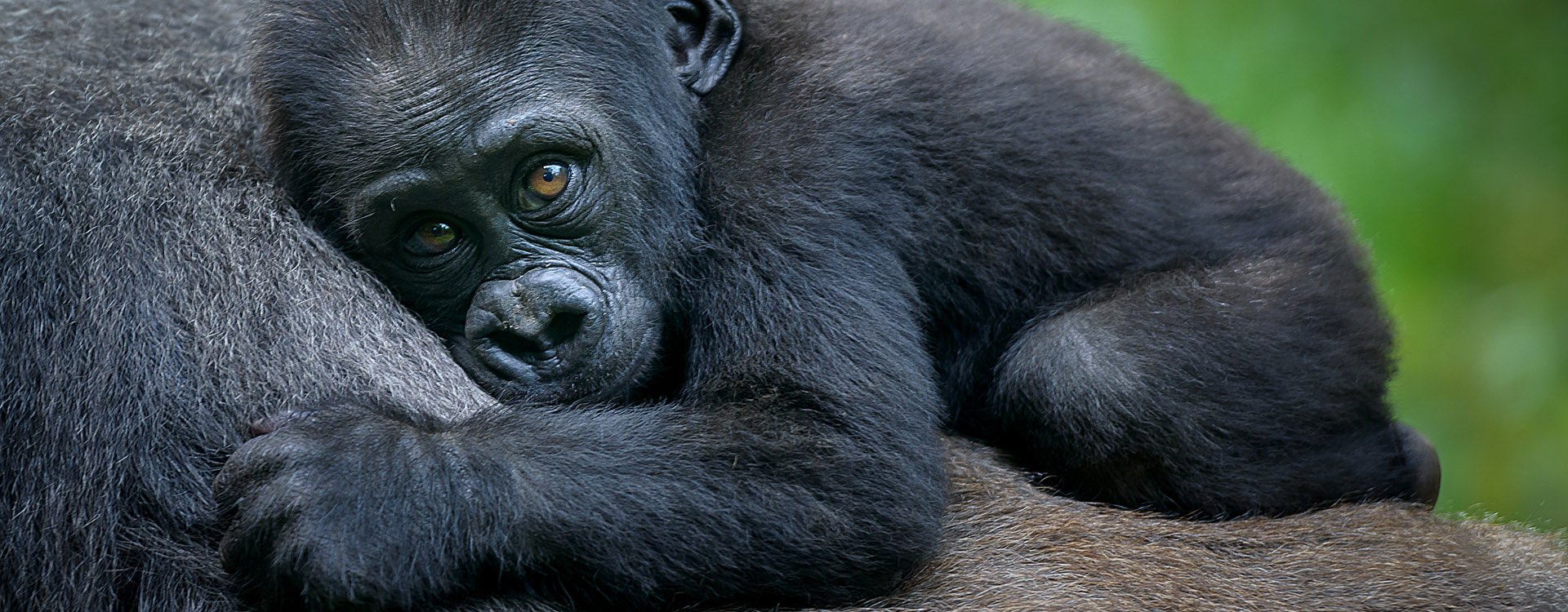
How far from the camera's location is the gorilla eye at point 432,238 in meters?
2.61

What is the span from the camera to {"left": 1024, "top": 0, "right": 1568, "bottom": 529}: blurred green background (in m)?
5.73

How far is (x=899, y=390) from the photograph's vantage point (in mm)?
2518

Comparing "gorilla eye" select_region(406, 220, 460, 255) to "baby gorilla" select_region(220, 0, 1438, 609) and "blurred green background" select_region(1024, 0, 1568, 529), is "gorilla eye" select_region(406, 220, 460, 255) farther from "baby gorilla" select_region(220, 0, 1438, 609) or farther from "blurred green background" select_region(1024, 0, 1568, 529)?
"blurred green background" select_region(1024, 0, 1568, 529)

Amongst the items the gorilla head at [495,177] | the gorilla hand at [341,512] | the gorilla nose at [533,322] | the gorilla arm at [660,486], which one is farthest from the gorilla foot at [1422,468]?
the gorilla hand at [341,512]

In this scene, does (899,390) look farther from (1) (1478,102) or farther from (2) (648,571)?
(1) (1478,102)

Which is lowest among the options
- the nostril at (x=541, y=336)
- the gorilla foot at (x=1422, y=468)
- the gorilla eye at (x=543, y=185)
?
the nostril at (x=541, y=336)

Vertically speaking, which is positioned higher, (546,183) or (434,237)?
(546,183)

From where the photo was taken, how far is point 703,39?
294 cm

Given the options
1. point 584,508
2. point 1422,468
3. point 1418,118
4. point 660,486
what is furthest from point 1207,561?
point 1418,118

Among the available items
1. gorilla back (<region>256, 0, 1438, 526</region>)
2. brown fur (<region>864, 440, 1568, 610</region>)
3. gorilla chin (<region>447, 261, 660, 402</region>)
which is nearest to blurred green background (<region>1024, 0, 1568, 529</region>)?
gorilla back (<region>256, 0, 1438, 526</region>)

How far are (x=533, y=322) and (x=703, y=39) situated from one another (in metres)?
0.76

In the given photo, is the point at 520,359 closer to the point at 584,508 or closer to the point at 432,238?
the point at 432,238

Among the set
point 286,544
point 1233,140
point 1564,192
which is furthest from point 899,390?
point 1564,192

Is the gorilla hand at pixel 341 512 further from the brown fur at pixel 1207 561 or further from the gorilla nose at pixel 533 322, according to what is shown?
the brown fur at pixel 1207 561
